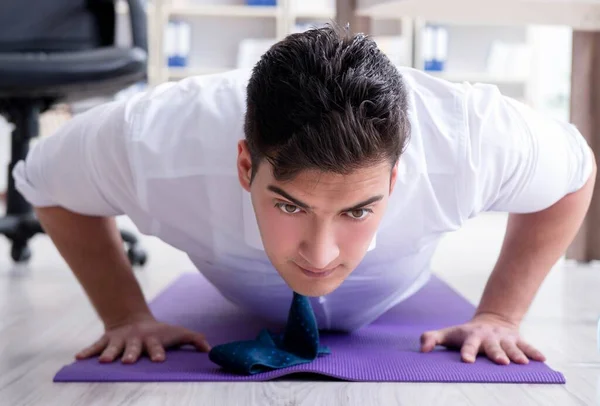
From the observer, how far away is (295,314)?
1.19m

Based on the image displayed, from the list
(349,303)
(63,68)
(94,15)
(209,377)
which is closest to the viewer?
(209,377)

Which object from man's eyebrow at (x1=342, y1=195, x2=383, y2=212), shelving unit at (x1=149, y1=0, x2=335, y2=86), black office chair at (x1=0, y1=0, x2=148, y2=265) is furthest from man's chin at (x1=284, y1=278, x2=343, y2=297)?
shelving unit at (x1=149, y1=0, x2=335, y2=86)

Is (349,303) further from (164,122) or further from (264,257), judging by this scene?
(164,122)

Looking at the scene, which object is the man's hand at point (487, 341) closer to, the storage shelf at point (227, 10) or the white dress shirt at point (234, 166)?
the white dress shirt at point (234, 166)

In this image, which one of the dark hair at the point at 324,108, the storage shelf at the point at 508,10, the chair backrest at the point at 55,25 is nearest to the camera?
the dark hair at the point at 324,108

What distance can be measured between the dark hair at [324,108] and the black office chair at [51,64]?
1.25m

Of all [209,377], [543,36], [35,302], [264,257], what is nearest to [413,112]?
[264,257]

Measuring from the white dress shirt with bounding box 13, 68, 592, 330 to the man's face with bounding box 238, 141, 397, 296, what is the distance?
0.18m

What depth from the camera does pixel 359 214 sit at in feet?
3.21

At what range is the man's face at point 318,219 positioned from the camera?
945 millimetres

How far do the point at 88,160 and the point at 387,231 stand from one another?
0.45 meters

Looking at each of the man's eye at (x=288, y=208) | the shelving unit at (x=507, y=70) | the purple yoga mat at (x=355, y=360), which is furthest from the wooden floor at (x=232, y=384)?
the shelving unit at (x=507, y=70)

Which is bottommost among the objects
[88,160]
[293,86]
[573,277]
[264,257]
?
[573,277]

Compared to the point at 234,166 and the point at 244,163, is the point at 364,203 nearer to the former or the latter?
the point at 244,163
